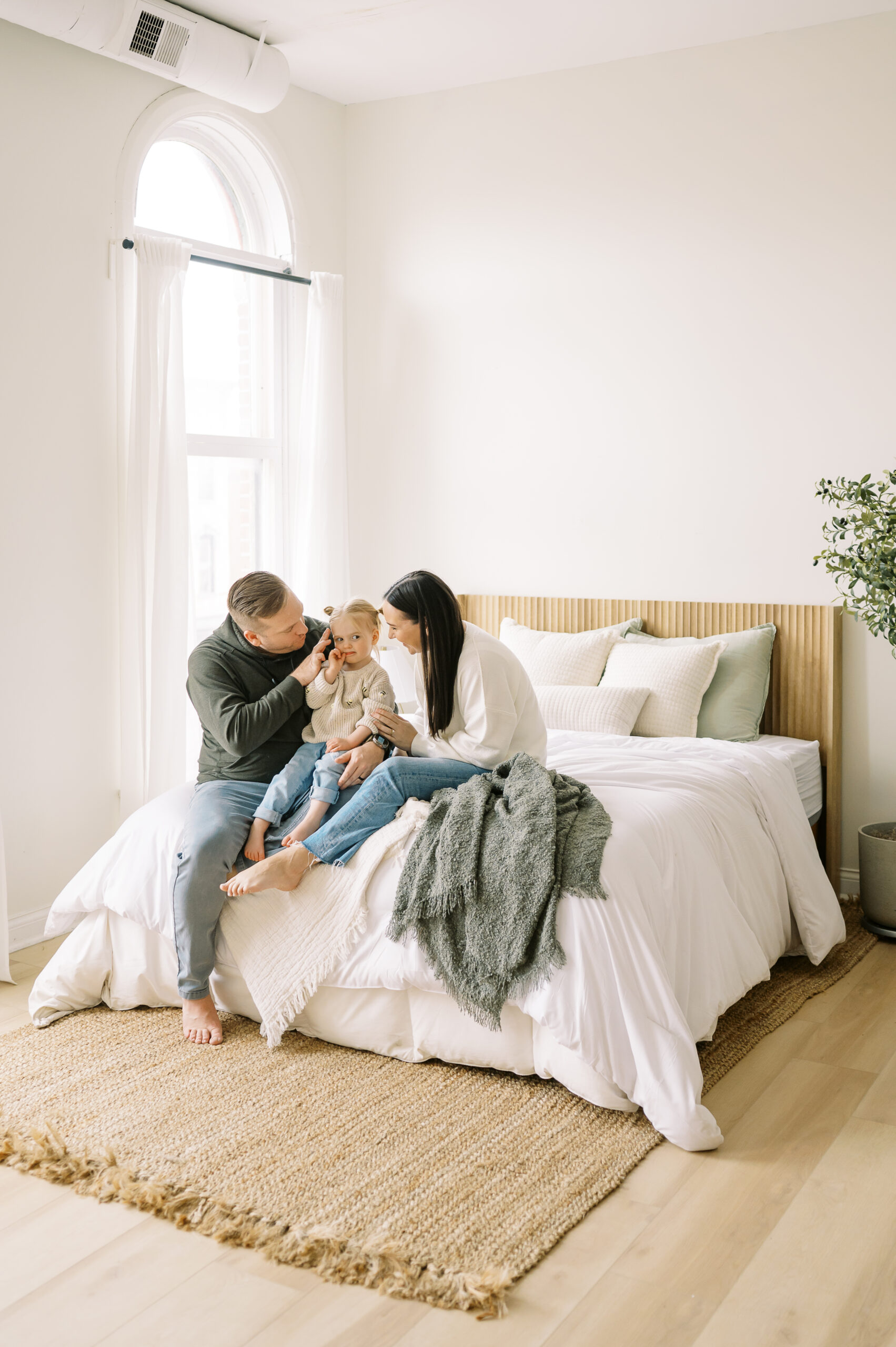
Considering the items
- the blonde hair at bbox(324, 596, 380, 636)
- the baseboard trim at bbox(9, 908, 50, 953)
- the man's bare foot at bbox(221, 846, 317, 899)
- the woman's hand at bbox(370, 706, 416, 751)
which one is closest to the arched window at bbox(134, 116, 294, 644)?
the baseboard trim at bbox(9, 908, 50, 953)

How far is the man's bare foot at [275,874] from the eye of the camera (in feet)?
9.06

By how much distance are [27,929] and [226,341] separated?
7.69 ft

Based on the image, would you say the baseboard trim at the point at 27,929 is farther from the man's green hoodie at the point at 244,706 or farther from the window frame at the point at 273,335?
the window frame at the point at 273,335

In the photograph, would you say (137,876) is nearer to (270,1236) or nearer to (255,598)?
(255,598)

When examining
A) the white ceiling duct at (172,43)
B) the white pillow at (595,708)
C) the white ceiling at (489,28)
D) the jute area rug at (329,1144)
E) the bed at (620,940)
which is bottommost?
the jute area rug at (329,1144)

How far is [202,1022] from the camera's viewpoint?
284 cm

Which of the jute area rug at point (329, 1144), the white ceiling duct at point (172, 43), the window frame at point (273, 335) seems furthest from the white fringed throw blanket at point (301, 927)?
the white ceiling duct at point (172, 43)

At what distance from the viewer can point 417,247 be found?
484 centimetres

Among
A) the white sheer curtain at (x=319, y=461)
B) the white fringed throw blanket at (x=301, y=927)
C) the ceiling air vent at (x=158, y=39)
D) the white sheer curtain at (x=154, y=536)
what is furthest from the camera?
the white sheer curtain at (x=319, y=461)

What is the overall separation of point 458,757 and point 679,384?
6.60ft

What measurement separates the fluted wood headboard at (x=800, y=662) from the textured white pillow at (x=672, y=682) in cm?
20

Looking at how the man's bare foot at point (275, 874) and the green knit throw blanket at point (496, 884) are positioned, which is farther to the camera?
the man's bare foot at point (275, 874)

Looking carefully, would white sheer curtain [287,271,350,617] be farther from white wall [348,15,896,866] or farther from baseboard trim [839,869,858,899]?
baseboard trim [839,869,858,899]

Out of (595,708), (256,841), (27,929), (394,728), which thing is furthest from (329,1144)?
(595,708)
